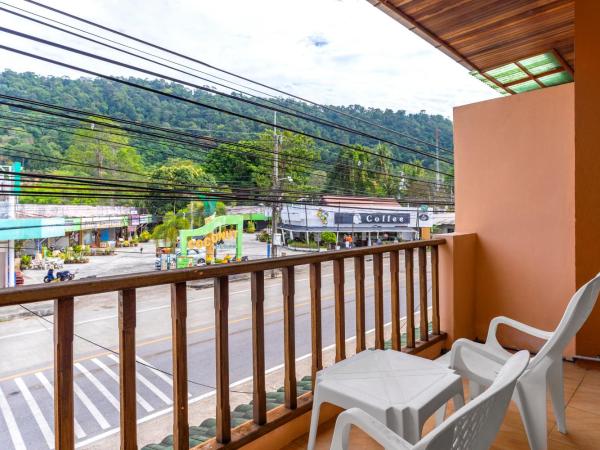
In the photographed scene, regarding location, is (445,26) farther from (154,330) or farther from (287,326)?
(154,330)

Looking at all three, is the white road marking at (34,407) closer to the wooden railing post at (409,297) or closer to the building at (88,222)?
the building at (88,222)

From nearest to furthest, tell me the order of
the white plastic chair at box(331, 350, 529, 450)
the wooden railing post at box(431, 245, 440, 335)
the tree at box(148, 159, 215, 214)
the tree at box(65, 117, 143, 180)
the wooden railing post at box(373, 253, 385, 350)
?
1. the white plastic chair at box(331, 350, 529, 450)
2. the wooden railing post at box(373, 253, 385, 350)
3. the wooden railing post at box(431, 245, 440, 335)
4. the tree at box(65, 117, 143, 180)
5. the tree at box(148, 159, 215, 214)

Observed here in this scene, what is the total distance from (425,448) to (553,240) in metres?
2.72

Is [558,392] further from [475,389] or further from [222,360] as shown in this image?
[222,360]

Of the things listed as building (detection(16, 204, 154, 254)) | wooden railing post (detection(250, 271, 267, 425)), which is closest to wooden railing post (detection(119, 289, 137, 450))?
wooden railing post (detection(250, 271, 267, 425))

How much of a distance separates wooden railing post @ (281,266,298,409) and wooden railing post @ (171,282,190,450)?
1.70 feet

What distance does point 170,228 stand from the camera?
11984 millimetres

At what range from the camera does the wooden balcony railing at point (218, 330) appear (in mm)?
1066

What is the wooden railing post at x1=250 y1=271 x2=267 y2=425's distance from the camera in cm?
161

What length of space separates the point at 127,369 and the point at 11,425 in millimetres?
5953

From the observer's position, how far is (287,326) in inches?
69.4

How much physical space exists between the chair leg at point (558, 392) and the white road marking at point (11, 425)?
229 inches

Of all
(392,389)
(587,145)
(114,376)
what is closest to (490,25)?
(587,145)

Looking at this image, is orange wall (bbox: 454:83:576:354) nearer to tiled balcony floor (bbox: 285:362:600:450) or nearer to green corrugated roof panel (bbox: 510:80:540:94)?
tiled balcony floor (bbox: 285:362:600:450)
